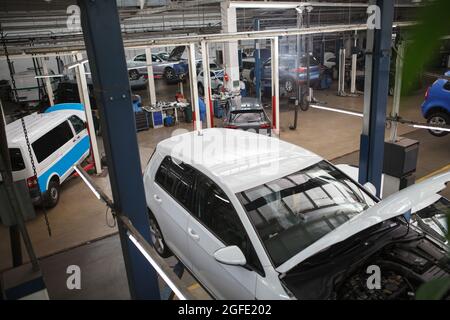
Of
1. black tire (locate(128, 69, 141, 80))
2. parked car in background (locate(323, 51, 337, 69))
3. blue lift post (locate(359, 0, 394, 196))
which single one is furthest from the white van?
parked car in background (locate(323, 51, 337, 69))

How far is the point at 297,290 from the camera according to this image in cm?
267

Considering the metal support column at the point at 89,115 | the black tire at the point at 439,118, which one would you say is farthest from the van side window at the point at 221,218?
the black tire at the point at 439,118

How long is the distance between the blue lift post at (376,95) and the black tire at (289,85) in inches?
401

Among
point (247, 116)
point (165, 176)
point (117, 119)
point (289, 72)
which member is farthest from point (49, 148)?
point (289, 72)

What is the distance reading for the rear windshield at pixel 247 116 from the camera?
8.05 m

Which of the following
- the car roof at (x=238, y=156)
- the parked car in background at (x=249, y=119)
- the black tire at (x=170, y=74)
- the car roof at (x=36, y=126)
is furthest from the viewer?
the black tire at (x=170, y=74)

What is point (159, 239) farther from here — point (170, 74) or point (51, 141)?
point (170, 74)

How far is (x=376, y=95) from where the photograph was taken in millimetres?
4047

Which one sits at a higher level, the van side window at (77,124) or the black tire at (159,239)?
the van side window at (77,124)

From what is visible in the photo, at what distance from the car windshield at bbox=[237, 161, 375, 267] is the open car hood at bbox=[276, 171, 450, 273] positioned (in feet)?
0.81

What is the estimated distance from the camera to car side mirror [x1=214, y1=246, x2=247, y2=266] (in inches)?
111

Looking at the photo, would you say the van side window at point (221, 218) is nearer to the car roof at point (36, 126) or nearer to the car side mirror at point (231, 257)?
the car side mirror at point (231, 257)
